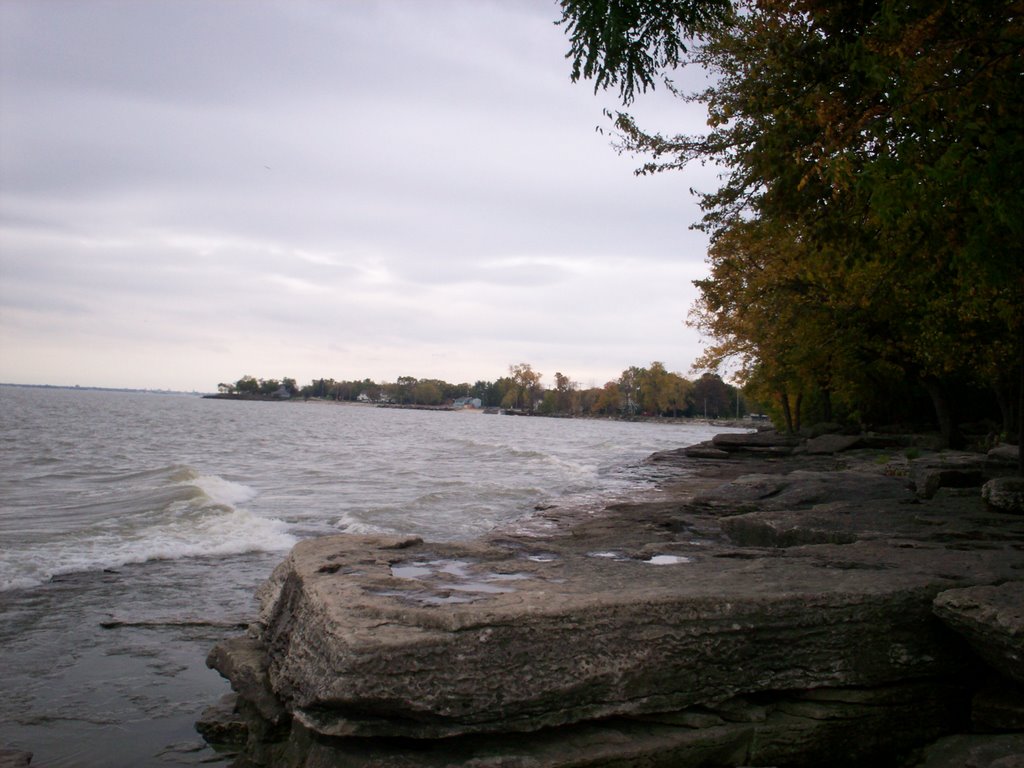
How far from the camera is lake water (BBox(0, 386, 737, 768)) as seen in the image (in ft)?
19.6

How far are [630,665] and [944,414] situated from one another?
2782cm

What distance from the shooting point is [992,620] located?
4645 mm

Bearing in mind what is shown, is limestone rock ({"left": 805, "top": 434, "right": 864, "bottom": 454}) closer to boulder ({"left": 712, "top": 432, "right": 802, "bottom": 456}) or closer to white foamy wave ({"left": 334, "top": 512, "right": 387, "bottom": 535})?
boulder ({"left": 712, "top": 432, "right": 802, "bottom": 456})

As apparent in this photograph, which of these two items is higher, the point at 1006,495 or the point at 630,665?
the point at 1006,495

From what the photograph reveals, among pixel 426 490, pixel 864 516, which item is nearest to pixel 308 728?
pixel 864 516

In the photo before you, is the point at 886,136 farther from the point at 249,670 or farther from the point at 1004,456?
the point at 1004,456

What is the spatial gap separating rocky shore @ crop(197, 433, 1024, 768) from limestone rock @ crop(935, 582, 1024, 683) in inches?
0.5

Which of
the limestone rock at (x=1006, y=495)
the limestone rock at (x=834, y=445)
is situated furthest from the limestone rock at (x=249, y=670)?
the limestone rock at (x=834, y=445)

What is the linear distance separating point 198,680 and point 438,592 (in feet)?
9.27

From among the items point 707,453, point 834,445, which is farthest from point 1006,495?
point 707,453

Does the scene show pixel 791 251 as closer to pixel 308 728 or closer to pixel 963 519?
pixel 963 519

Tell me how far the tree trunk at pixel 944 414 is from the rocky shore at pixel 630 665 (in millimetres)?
23421

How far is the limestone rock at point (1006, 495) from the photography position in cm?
960

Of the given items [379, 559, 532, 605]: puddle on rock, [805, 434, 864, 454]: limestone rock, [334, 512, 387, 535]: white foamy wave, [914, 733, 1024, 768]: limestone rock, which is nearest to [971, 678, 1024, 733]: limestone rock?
[914, 733, 1024, 768]: limestone rock
